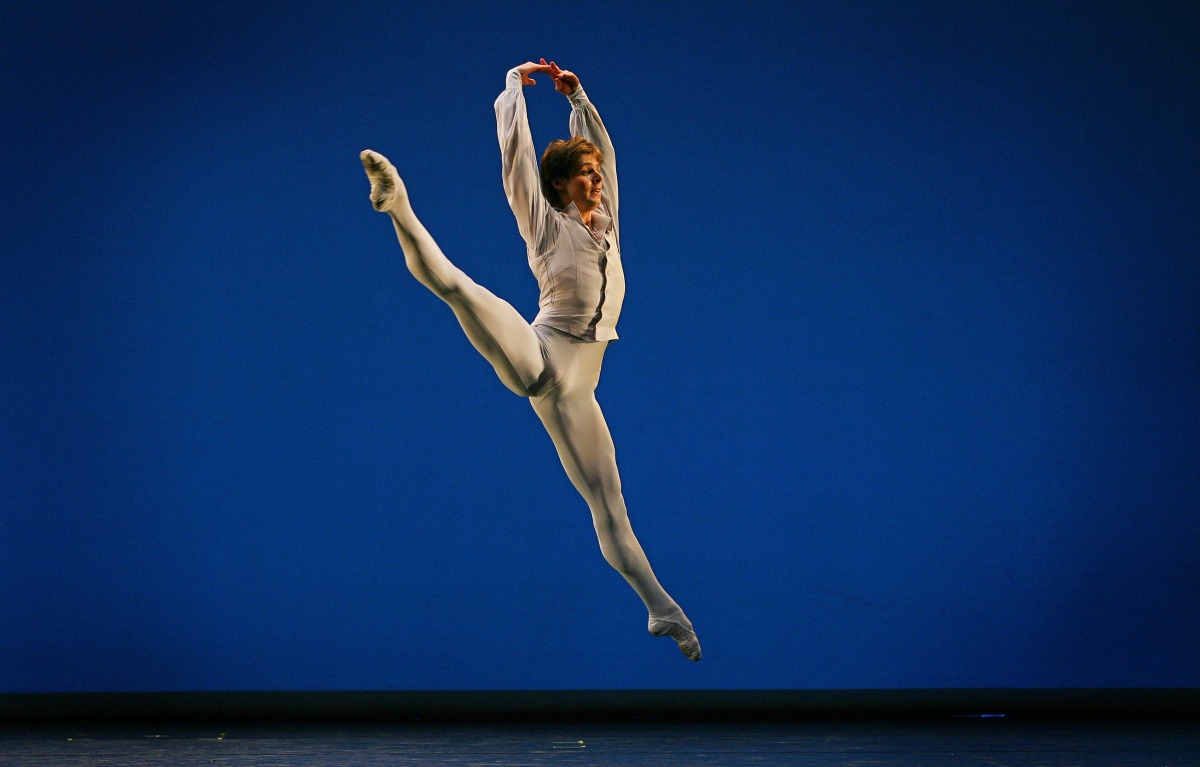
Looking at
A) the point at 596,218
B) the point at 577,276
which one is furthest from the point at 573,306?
the point at 596,218

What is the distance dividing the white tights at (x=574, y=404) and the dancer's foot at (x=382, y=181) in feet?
1.11

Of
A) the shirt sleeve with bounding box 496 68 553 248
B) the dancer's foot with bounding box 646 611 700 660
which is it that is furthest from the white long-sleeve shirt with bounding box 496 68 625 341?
the dancer's foot with bounding box 646 611 700 660

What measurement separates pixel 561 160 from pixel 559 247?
0.72 feet

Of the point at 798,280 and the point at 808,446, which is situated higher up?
the point at 798,280

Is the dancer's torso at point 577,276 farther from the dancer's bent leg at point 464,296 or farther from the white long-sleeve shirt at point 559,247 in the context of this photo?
the dancer's bent leg at point 464,296

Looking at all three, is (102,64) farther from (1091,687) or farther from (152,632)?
(1091,687)

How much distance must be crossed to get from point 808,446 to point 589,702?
49.5 inches

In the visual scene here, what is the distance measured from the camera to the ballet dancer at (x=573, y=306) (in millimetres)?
3021

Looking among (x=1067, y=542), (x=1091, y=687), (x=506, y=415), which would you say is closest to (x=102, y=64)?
(x=506, y=415)

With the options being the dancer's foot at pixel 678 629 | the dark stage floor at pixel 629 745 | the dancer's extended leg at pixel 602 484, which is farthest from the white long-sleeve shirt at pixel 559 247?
the dark stage floor at pixel 629 745

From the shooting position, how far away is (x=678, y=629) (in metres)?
3.15

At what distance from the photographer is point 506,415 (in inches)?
178

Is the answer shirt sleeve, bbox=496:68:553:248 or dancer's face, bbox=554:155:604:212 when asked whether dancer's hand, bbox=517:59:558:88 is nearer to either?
shirt sleeve, bbox=496:68:553:248

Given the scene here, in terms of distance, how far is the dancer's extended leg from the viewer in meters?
3.13
